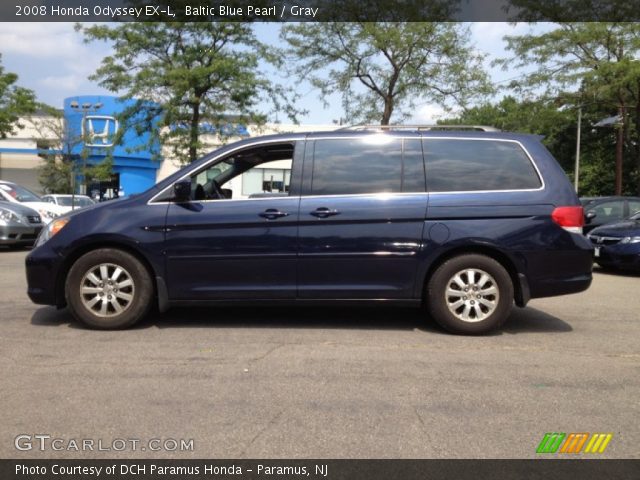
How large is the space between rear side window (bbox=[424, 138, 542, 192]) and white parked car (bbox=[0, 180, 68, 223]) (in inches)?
465

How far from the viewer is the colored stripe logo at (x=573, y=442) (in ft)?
9.98

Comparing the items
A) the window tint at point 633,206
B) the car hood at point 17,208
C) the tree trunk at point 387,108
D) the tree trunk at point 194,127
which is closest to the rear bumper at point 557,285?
the window tint at point 633,206

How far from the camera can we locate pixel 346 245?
5.23 meters

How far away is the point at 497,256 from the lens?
17.7ft

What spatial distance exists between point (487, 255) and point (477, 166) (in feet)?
2.79

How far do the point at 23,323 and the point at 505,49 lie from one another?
20125 millimetres

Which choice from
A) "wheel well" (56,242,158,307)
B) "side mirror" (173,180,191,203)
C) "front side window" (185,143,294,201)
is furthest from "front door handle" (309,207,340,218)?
"wheel well" (56,242,158,307)

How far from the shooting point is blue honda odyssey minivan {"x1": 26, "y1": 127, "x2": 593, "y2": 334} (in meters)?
5.24

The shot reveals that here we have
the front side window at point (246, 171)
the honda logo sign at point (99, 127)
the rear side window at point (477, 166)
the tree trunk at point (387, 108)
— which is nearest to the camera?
the rear side window at point (477, 166)

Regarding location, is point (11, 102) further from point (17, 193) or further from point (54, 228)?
point (54, 228)

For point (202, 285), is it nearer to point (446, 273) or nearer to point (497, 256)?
point (446, 273)

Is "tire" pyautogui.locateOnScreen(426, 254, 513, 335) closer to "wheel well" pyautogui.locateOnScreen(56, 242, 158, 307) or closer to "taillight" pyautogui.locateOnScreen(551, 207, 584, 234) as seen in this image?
"taillight" pyautogui.locateOnScreen(551, 207, 584, 234)

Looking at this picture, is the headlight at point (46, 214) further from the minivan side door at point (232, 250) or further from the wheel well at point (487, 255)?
the wheel well at point (487, 255)

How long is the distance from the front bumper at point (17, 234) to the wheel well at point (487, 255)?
10.5 m
